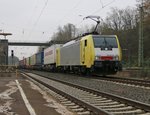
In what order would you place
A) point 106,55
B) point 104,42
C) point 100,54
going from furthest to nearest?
point 104,42
point 106,55
point 100,54

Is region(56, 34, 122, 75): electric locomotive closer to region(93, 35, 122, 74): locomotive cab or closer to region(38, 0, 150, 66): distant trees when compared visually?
region(93, 35, 122, 74): locomotive cab

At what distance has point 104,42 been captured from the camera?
1192 inches

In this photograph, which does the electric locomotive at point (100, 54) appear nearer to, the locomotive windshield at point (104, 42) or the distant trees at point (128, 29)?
the locomotive windshield at point (104, 42)

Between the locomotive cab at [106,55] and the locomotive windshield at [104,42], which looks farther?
the locomotive windshield at [104,42]

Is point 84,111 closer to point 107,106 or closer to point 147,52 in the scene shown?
point 107,106

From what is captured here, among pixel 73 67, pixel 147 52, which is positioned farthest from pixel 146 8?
pixel 73 67

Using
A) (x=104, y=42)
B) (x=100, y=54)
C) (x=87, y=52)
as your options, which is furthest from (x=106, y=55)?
(x=87, y=52)

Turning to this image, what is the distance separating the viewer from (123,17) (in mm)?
101938

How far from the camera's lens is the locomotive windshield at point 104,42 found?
29.9 meters

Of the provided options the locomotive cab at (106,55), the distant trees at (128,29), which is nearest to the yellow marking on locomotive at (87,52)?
the locomotive cab at (106,55)

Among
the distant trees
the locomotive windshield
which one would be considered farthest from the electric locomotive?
the distant trees

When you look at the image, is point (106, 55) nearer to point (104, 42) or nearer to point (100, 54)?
point (100, 54)

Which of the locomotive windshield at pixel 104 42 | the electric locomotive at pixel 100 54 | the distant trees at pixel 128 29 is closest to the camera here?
the electric locomotive at pixel 100 54

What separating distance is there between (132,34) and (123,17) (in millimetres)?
22146
